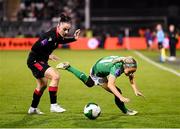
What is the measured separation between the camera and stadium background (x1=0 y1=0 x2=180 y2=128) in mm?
12212

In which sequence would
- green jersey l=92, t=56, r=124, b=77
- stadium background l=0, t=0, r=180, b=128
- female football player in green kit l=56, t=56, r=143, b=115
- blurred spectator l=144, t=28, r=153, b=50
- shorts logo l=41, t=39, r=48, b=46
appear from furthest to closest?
1. blurred spectator l=144, t=28, r=153, b=50
2. shorts logo l=41, t=39, r=48, b=46
3. stadium background l=0, t=0, r=180, b=128
4. green jersey l=92, t=56, r=124, b=77
5. female football player in green kit l=56, t=56, r=143, b=115

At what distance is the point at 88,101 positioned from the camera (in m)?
15.1

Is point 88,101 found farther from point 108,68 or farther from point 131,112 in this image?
point 108,68

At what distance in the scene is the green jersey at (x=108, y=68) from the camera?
11.7m

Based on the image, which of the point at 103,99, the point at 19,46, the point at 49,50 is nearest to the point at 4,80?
the point at 103,99

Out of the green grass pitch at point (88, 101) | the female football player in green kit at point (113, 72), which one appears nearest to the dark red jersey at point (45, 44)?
the female football player in green kit at point (113, 72)

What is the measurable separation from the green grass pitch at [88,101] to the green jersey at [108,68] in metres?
0.96

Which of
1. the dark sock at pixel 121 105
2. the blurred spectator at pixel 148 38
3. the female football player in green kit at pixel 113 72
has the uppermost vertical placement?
the female football player in green kit at pixel 113 72

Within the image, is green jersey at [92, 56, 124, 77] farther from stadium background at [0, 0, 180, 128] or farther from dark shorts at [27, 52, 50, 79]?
dark shorts at [27, 52, 50, 79]

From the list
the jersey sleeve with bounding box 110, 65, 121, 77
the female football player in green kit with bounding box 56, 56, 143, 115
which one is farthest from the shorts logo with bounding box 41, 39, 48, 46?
the jersey sleeve with bounding box 110, 65, 121, 77

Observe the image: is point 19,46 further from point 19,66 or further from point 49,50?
point 49,50

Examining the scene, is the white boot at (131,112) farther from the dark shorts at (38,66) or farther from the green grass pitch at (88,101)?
the dark shorts at (38,66)

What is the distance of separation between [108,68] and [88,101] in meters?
3.22

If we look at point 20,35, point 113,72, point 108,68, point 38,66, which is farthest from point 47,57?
point 20,35
